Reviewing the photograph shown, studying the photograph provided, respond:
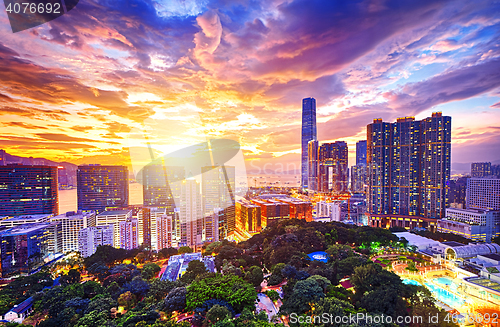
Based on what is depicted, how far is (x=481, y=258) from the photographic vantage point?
11766mm

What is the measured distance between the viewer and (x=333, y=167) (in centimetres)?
5100

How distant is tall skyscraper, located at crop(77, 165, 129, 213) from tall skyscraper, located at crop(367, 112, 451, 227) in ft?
117

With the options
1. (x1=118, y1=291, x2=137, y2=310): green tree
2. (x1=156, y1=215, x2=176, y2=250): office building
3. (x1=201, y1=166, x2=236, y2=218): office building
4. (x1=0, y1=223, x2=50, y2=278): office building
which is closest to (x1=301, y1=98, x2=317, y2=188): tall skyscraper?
(x1=201, y1=166, x2=236, y2=218): office building

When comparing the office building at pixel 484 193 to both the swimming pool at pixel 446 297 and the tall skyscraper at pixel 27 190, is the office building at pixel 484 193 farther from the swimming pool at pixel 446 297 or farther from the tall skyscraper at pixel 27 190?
the tall skyscraper at pixel 27 190

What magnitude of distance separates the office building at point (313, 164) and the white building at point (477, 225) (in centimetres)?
3203

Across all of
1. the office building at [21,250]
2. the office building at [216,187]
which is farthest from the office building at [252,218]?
the office building at [21,250]

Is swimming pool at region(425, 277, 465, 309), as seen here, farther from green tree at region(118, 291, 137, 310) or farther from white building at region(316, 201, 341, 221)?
white building at region(316, 201, 341, 221)

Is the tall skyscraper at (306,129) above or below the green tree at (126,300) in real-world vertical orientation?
above

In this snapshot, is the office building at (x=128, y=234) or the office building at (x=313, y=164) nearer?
the office building at (x=128, y=234)

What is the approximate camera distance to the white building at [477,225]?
Result: 19406 millimetres

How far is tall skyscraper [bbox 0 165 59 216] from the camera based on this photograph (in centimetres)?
2131

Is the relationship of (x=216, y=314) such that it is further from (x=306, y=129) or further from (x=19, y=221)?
(x=306, y=129)

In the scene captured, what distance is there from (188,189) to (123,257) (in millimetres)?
6956

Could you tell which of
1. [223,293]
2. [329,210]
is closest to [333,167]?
[329,210]
